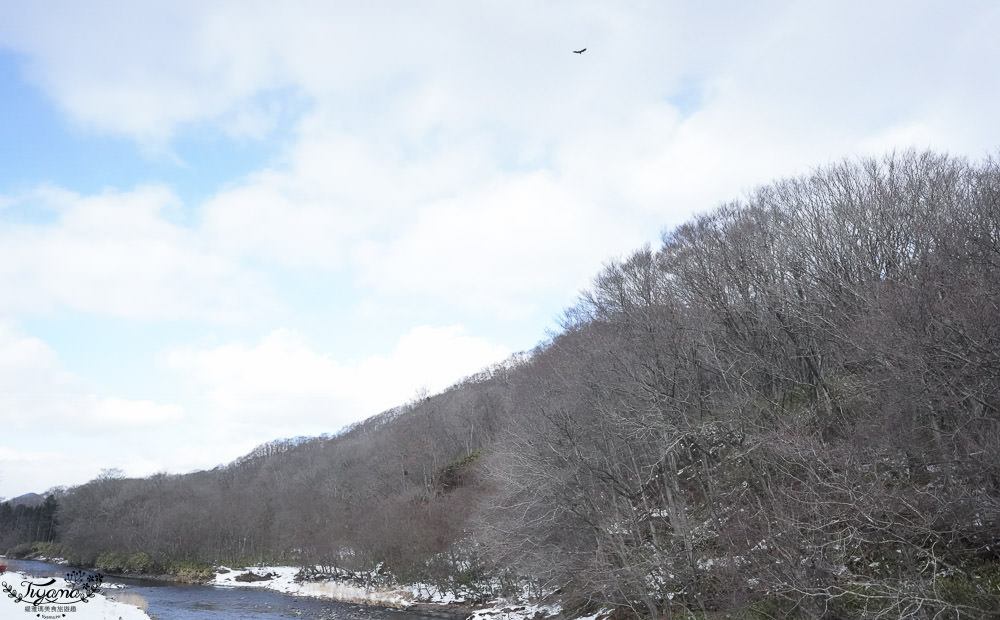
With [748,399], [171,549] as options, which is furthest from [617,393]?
[171,549]

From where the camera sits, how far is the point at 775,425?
18594 mm

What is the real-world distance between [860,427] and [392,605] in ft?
105

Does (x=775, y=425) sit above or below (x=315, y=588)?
above

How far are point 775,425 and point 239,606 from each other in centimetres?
3588

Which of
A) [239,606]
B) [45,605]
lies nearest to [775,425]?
[45,605]

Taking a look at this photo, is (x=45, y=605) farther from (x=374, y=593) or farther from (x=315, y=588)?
(x=315, y=588)

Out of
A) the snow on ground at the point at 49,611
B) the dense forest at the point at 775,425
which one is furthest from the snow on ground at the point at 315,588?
the snow on ground at the point at 49,611

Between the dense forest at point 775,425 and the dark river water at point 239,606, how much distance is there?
17.0ft

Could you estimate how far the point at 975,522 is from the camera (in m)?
11.4

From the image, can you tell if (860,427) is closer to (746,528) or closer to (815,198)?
(746,528)

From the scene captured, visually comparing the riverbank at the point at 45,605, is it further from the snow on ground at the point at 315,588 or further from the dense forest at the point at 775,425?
the snow on ground at the point at 315,588

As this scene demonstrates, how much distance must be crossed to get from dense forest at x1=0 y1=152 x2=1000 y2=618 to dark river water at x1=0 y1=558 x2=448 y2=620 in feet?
17.0

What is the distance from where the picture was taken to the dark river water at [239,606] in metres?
32.6

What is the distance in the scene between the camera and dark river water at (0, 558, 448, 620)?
32.6 metres
